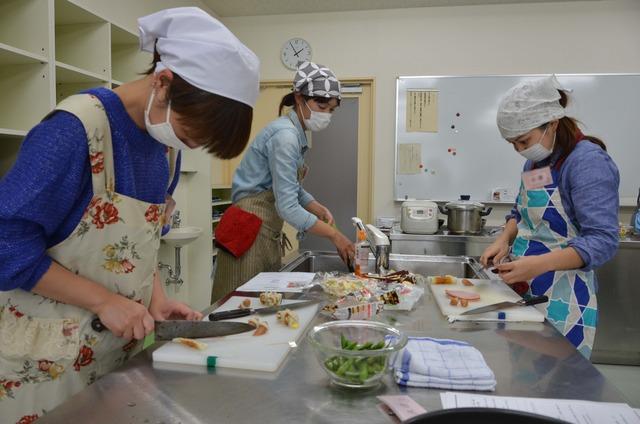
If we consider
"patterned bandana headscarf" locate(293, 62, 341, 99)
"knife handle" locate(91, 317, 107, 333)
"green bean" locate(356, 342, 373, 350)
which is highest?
"patterned bandana headscarf" locate(293, 62, 341, 99)

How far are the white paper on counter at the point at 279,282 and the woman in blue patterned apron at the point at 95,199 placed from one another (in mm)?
535

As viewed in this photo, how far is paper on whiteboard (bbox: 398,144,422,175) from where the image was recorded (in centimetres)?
389

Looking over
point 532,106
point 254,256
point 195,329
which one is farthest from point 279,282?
point 532,106

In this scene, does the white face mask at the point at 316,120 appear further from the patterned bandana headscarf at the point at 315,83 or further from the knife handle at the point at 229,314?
the knife handle at the point at 229,314

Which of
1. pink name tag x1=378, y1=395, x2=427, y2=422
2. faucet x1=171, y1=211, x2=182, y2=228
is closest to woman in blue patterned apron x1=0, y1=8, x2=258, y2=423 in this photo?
pink name tag x1=378, y1=395, x2=427, y2=422

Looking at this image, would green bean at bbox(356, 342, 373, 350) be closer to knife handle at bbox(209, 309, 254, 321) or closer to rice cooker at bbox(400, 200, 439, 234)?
knife handle at bbox(209, 309, 254, 321)

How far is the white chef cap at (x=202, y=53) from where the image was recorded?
32.6 inches

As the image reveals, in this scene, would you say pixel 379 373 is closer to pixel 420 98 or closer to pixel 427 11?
pixel 420 98

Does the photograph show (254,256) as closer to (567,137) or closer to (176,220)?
(567,137)

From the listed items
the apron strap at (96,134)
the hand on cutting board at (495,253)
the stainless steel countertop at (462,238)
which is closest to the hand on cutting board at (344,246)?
the hand on cutting board at (495,253)

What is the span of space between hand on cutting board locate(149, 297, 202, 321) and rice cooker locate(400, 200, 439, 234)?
7.09 feet

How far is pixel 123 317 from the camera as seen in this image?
0.86 metres

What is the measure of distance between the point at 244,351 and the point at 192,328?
0.13m

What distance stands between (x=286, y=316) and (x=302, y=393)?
0.33 metres
